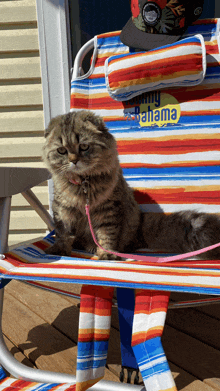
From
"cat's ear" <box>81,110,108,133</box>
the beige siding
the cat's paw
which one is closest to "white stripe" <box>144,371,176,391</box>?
the cat's paw

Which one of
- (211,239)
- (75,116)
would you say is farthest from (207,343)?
(75,116)

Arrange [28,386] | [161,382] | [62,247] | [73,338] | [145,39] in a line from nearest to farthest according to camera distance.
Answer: [161,382], [28,386], [62,247], [73,338], [145,39]

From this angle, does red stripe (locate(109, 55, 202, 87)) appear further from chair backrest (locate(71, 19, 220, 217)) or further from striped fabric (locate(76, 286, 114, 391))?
striped fabric (locate(76, 286, 114, 391))

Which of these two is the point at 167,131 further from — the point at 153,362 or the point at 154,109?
the point at 153,362

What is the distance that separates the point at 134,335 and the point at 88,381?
205 mm

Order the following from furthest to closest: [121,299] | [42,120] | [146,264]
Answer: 1. [42,120]
2. [146,264]
3. [121,299]

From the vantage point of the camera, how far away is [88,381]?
36.1 inches

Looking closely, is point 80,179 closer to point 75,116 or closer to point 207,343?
point 75,116

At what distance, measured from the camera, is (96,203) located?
1.41 m

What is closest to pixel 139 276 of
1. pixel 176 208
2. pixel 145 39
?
pixel 176 208

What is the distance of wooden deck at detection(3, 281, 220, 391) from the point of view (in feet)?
4.20

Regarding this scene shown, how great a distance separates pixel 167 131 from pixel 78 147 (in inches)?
28.8

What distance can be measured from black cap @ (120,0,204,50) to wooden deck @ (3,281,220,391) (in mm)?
1399

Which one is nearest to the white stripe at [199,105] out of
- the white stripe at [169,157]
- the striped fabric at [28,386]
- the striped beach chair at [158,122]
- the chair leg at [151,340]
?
the striped beach chair at [158,122]
